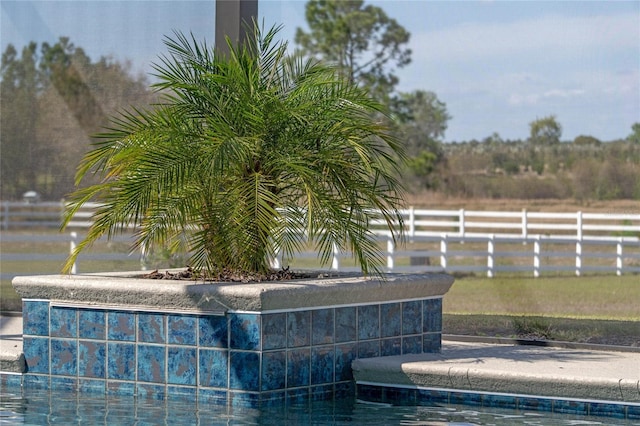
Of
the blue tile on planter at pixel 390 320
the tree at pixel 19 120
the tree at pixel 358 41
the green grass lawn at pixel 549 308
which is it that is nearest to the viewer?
the blue tile on planter at pixel 390 320

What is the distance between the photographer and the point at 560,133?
9359mm

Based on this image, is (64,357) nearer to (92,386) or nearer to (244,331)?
(92,386)

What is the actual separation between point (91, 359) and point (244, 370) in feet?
3.56

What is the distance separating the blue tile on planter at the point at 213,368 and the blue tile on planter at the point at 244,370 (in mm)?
39

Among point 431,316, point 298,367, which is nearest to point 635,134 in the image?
point 431,316

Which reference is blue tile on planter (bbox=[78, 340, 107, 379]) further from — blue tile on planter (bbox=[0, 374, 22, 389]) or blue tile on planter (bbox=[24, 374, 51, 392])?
blue tile on planter (bbox=[0, 374, 22, 389])

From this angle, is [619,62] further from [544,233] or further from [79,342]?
[79,342]

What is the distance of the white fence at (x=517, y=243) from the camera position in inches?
358

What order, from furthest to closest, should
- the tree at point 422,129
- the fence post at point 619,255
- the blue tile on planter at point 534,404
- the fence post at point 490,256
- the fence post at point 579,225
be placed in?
the tree at point 422,129
the fence post at point 490,256
the fence post at point 579,225
the fence post at point 619,255
the blue tile on planter at point 534,404

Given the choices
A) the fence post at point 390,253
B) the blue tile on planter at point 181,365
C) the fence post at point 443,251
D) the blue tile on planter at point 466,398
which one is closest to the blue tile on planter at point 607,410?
the blue tile on planter at point 466,398

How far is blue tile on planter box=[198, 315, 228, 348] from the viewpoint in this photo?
6.65 meters

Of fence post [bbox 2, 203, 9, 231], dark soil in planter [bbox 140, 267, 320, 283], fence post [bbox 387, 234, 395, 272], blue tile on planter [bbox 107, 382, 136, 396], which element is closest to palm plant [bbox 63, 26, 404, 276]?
dark soil in planter [bbox 140, 267, 320, 283]

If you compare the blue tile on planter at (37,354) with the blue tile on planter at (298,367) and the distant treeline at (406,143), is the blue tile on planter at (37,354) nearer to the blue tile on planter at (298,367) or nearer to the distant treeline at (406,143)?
the blue tile on planter at (298,367)

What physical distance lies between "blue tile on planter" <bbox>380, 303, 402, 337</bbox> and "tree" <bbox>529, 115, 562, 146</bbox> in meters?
2.56
